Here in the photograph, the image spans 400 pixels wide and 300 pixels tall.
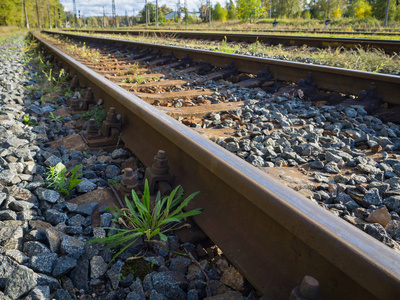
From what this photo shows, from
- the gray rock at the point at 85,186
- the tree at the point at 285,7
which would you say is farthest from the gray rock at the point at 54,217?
the tree at the point at 285,7

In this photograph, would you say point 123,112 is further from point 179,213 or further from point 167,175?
point 179,213

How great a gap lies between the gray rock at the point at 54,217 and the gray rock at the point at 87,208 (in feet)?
0.34

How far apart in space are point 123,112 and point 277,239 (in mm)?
2314

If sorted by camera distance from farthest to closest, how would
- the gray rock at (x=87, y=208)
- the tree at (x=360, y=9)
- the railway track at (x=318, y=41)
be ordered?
the tree at (x=360, y=9) → the railway track at (x=318, y=41) → the gray rock at (x=87, y=208)

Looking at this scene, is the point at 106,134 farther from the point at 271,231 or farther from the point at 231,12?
the point at 231,12

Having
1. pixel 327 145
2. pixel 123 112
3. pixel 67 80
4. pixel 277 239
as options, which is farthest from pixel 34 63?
pixel 277 239

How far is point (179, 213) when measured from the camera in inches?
81.9

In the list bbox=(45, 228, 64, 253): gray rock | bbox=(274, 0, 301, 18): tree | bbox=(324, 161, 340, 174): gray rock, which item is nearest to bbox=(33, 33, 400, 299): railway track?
bbox=(45, 228, 64, 253): gray rock

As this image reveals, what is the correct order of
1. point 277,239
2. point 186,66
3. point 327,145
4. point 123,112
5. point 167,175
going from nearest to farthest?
point 277,239, point 167,175, point 327,145, point 123,112, point 186,66

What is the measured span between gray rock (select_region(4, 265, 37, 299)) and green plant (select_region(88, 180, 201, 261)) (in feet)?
1.13

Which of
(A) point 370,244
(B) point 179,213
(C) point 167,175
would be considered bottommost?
(B) point 179,213

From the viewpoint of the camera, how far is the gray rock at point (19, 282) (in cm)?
141

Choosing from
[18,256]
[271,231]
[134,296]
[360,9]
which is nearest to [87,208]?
[18,256]

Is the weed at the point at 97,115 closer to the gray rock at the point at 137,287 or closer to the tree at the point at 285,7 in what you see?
the gray rock at the point at 137,287
